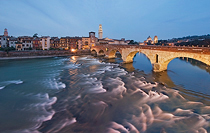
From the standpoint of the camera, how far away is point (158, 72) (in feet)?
78.3

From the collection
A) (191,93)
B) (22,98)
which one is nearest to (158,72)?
(191,93)

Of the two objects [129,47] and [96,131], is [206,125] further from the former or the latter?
[129,47]

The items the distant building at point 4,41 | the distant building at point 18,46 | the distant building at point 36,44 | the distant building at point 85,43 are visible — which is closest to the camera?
the distant building at point 18,46

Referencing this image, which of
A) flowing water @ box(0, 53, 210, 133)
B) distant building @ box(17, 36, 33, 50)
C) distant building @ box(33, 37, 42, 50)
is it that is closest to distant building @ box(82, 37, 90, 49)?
distant building @ box(33, 37, 42, 50)

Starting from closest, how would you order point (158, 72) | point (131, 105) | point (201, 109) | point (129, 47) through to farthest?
point (201, 109)
point (131, 105)
point (158, 72)
point (129, 47)

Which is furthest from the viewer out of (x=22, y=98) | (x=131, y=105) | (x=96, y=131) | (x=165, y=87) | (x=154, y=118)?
(x=165, y=87)

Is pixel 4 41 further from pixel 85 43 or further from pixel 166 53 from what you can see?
pixel 166 53

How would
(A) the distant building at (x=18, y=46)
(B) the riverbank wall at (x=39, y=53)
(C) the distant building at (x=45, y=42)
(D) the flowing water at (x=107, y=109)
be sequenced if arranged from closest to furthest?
(D) the flowing water at (x=107, y=109) → (B) the riverbank wall at (x=39, y=53) → (A) the distant building at (x=18, y=46) → (C) the distant building at (x=45, y=42)

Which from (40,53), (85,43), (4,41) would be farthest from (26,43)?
(85,43)

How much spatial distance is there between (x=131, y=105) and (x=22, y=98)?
11473 millimetres

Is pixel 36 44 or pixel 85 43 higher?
pixel 85 43

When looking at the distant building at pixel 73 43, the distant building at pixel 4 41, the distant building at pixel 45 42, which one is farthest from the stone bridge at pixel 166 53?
the distant building at pixel 4 41

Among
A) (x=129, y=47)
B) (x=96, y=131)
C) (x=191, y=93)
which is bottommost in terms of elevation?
(x=96, y=131)

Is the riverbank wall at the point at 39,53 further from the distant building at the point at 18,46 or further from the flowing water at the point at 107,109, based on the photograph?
the flowing water at the point at 107,109
